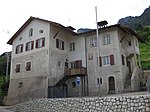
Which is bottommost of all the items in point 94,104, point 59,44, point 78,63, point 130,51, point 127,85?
point 94,104

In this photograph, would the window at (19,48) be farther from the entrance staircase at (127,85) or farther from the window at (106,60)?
the entrance staircase at (127,85)

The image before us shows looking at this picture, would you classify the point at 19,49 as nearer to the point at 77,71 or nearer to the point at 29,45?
the point at 29,45

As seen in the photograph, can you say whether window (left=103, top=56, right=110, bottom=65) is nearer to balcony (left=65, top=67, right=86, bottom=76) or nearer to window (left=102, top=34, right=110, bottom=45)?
window (left=102, top=34, right=110, bottom=45)

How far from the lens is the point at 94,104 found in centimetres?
1625

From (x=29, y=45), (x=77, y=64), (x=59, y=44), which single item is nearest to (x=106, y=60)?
(x=77, y=64)

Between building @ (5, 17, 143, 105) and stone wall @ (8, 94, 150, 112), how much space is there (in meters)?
4.47

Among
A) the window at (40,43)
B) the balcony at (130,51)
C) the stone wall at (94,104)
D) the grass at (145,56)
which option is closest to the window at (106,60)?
the balcony at (130,51)

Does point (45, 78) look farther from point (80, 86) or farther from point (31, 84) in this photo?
point (80, 86)

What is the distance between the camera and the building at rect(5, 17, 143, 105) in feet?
89.8

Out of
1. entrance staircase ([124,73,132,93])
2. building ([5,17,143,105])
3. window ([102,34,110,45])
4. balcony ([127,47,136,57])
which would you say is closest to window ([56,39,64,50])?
building ([5,17,143,105])

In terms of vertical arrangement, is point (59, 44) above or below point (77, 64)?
above

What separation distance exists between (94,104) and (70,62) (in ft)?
51.8

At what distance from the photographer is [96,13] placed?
25.7 meters

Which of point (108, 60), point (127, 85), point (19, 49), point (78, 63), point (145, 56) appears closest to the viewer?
point (127, 85)
